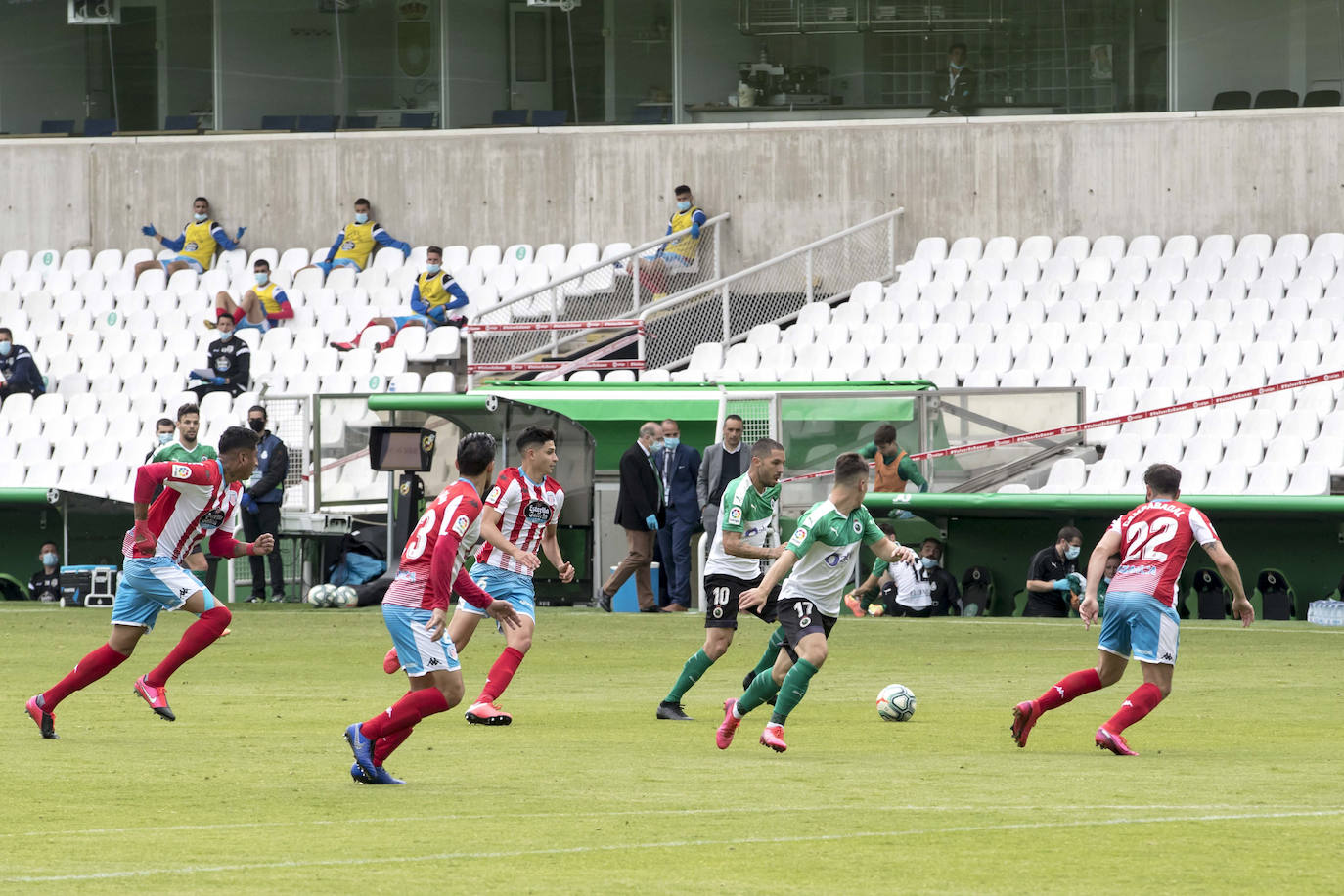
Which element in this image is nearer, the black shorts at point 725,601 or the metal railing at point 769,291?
the black shorts at point 725,601

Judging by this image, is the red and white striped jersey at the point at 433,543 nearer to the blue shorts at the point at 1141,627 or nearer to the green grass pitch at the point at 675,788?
the green grass pitch at the point at 675,788

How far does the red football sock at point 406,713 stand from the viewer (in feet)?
28.1

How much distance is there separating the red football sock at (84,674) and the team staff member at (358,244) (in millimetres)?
19731

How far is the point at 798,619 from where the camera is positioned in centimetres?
1044

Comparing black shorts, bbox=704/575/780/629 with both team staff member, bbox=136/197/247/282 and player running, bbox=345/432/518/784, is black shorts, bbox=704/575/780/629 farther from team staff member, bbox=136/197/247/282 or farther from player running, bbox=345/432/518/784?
team staff member, bbox=136/197/247/282

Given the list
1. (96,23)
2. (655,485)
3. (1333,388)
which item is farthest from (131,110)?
(1333,388)

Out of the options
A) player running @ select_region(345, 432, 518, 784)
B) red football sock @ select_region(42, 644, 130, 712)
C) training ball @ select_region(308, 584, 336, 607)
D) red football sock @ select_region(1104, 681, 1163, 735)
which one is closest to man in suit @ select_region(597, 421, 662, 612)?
training ball @ select_region(308, 584, 336, 607)

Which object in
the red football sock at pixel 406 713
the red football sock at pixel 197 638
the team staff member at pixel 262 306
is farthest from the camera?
the team staff member at pixel 262 306

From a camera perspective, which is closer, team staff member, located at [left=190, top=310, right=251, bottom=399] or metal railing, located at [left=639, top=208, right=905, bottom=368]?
team staff member, located at [left=190, top=310, right=251, bottom=399]

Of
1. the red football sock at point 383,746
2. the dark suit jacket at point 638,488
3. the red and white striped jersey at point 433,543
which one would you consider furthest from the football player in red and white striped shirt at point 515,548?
the dark suit jacket at point 638,488

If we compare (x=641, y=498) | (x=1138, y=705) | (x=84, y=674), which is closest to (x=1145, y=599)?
(x=1138, y=705)

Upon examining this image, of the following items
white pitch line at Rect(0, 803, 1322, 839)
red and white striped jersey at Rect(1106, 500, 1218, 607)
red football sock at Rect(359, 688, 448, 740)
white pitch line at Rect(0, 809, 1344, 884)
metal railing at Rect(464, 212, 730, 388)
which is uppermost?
metal railing at Rect(464, 212, 730, 388)

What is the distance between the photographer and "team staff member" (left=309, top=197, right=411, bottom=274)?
30375 mm

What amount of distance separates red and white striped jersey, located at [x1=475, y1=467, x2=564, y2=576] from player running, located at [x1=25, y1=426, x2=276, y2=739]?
4.51 ft
